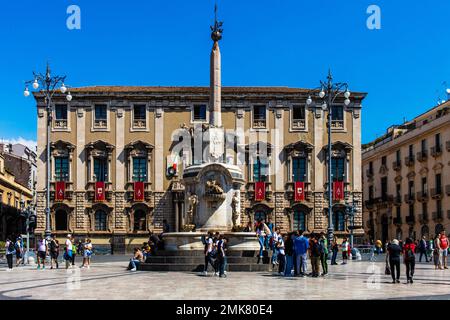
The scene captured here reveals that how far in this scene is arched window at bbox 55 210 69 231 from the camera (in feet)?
185

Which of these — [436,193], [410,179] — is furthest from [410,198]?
[436,193]

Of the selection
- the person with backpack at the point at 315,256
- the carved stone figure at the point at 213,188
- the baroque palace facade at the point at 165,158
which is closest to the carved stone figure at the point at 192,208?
the carved stone figure at the point at 213,188

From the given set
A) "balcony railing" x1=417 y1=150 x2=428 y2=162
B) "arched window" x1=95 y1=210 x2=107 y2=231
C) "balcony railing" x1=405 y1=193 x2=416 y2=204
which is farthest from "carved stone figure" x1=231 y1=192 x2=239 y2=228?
"balcony railing" x1=405 y1=193 x2=416 y2=204

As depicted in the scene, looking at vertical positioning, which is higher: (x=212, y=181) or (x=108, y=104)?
(x=108, y=104)

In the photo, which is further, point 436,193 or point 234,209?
point 436,193

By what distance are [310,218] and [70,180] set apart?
19138mm

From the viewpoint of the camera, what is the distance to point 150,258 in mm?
27031

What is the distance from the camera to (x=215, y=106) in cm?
3086

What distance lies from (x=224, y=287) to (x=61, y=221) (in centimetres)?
3991

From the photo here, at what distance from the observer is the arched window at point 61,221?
5641 cm

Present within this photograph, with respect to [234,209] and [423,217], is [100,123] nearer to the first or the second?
[423,217]

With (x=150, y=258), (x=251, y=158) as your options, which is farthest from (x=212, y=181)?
(x=251, y=158)

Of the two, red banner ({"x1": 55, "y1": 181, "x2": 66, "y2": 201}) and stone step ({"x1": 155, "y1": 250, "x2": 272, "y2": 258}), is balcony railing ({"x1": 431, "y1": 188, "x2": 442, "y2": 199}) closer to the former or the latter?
red banner ({"x1": 55, "y1": 181, "x2": 66, "y2": 201})
